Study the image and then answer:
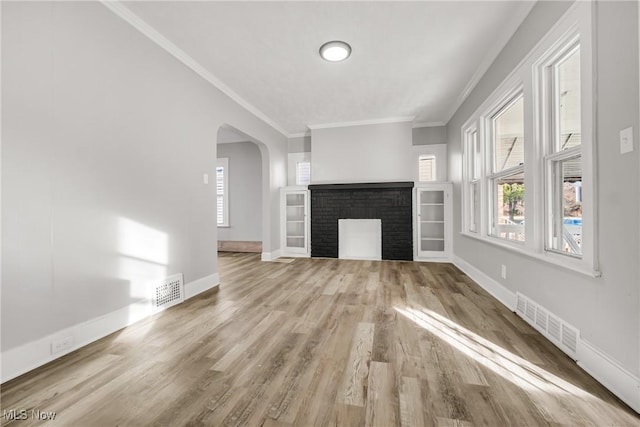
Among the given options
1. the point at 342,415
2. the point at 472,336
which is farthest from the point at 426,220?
the point at 342,415

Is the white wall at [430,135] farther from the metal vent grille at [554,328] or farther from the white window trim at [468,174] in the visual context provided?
the metal vent grille at [554,328]

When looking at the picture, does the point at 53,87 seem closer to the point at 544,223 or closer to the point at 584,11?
the point at 584,11

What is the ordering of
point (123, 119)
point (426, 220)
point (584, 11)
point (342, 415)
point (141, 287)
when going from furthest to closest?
point (426, 220) < point (141, 287) < point (123, 119) < point (584, 11) < point (342, 415)

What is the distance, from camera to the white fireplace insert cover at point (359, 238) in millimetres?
5527

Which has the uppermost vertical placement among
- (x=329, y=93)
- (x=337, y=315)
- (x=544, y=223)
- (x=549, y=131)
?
(x=329, y=93)

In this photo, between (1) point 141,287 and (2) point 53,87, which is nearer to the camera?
(2) point 53,87

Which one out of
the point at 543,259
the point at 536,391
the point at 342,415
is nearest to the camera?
the point at 342,415

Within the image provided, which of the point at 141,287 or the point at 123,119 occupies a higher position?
the point at 123,119

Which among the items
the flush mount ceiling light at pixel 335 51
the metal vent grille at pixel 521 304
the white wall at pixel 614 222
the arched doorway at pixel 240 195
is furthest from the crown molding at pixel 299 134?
the metal vent grille at pixel 521 304

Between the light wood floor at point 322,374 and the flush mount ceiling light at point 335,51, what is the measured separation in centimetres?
262

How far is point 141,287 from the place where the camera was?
2.42m

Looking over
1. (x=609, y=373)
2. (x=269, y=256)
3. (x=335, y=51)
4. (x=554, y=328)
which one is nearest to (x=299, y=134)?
(x=269, y=256)

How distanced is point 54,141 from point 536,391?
3187mm

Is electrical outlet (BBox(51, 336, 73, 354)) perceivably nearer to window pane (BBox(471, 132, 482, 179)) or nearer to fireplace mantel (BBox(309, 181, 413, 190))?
fireplace mantel (BBox(309, 181, 413, 190))
